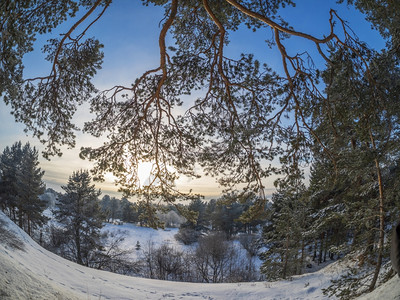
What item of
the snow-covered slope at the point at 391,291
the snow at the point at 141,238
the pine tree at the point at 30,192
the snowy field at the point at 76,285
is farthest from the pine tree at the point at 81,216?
the snow-covered slope at the point at 391,291

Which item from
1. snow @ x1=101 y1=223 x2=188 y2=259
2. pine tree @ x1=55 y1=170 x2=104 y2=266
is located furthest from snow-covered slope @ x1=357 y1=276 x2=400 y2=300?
snow @ x1=101 y1=223 x2=188 y2=259

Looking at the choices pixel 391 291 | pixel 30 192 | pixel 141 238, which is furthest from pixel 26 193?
pixel 391 291

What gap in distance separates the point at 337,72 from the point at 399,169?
9.60 feet

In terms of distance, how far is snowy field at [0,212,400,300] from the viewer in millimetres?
3971

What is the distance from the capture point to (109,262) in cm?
1988

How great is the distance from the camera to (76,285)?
22.1ft

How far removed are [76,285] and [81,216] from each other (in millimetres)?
14223

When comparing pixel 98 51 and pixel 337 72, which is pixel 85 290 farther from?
pixel 337 72

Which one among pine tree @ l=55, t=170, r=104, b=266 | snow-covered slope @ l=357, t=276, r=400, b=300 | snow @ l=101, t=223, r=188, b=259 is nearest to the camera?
snow-covered slope @ l=357, t=276, r=400, b=300

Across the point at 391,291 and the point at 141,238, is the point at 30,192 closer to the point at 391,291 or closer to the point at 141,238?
the point at 141,238

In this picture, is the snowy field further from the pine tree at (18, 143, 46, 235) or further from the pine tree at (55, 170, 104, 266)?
the pine tree at (18, 143, 46, 235)

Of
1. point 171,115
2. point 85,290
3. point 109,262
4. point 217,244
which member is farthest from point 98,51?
point 217,244

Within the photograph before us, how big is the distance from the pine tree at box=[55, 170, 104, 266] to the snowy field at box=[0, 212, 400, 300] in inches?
368

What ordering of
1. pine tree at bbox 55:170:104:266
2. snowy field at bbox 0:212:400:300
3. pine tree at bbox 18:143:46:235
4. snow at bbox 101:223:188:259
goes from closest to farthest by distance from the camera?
snowy field at bbox 0:212:400:300, pine tree at bbox 55:170:104:266, pine tree at bbox 18:143:46:235, snow at bbox 101:223:188:259
